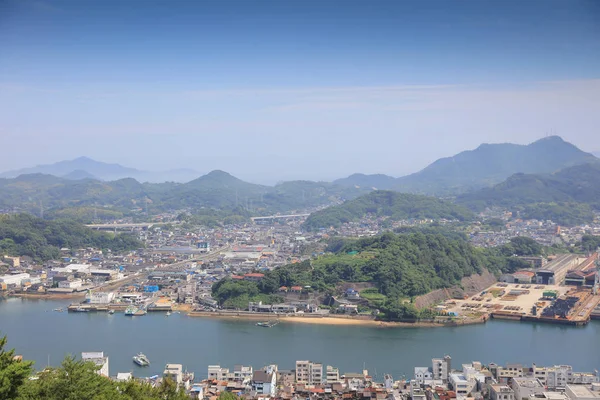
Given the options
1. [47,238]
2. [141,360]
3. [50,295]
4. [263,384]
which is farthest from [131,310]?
[47,238]

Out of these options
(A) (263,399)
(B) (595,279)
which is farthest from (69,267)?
(B) (595,279)

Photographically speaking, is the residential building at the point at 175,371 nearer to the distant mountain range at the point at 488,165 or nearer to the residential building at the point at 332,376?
the residential building at the point at 332,376

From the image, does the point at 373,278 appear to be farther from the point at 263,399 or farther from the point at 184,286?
the point at 263,399

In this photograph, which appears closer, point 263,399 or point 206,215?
point 263,399

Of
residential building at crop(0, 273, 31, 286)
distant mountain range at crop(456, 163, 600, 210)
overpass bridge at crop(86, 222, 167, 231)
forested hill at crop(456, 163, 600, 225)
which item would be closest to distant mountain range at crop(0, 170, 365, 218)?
overpass bridge at crop(86, 222, 167, 231)

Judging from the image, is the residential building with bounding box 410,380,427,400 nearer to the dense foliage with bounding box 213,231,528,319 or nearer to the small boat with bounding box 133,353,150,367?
the small boat with bounding box 133,353,150,367

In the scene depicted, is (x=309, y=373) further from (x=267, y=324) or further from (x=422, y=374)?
(x=267, y=324)
